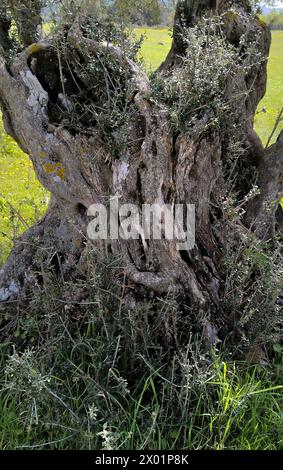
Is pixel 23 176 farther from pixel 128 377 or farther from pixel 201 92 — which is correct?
pixel 128 377

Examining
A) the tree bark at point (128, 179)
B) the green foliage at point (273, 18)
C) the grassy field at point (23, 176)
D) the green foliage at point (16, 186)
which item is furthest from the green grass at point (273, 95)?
the tree bark at point (128, 179)

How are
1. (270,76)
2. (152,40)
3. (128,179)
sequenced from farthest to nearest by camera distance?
(270,76) < (152,40) < (128,179)

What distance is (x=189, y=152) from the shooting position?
13.3ft

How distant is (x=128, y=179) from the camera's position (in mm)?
4004

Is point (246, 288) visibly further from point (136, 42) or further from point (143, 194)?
point (136, 42)

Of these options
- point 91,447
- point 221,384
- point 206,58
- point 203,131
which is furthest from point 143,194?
point 91,447

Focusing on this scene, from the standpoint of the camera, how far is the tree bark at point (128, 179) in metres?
4.00

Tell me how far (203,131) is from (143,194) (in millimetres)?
655

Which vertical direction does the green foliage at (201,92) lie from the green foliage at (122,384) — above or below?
above

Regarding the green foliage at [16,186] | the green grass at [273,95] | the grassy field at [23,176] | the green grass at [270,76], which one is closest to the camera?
the grassy field at [23,176]

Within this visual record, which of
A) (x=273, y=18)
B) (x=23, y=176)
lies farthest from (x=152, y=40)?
(x=23, y=176)

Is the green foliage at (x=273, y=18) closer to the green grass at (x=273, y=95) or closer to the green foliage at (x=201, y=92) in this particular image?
the green foliage at (x=201, y=92)

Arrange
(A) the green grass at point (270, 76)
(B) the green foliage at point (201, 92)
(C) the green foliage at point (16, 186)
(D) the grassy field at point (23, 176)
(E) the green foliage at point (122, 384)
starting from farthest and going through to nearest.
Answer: (C) the green foliage at point (16, 186)
(A) the green grass at point (270, 76)
(D) the grassy field at point (23, 176)
(B) the green foliage at point (201, 92)
(E) the green foliage at point (122, 384)

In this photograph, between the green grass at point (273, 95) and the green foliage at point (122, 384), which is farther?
the green grass at point (273, 95)
